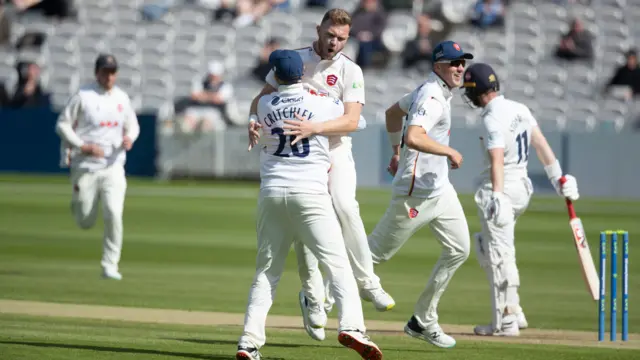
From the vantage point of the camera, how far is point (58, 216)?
20.9m

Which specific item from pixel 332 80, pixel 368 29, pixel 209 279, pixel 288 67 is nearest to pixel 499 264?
pixel 332 80

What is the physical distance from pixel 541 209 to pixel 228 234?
25.3 ft

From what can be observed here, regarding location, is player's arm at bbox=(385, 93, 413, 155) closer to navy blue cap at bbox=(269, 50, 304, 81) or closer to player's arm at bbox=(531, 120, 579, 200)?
player's arm at bbox=(531, 120, 579, 200)

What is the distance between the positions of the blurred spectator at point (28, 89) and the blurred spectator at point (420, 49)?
986 centimetres

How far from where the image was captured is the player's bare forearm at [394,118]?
367 inches

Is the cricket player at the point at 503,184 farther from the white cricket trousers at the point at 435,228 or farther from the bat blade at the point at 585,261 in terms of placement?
the white cricket trousers at the point at 435,228

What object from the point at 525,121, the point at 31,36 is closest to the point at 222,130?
the point at 31,36

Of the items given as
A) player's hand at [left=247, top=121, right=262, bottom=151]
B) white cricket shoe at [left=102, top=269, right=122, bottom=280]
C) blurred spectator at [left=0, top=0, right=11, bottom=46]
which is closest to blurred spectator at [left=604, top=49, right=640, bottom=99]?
white cricket shoe at [left=102, top=269, right=122, bottom=280]

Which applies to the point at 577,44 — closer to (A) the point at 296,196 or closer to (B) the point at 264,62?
(B) the point at 264,62

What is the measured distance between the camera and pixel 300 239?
7.72 m

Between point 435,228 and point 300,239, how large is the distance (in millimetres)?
1618

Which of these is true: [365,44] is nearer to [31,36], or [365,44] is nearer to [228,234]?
[31,36]

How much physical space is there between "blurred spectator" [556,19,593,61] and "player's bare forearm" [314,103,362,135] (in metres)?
21.1

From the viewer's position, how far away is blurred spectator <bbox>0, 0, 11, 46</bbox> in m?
33.8
